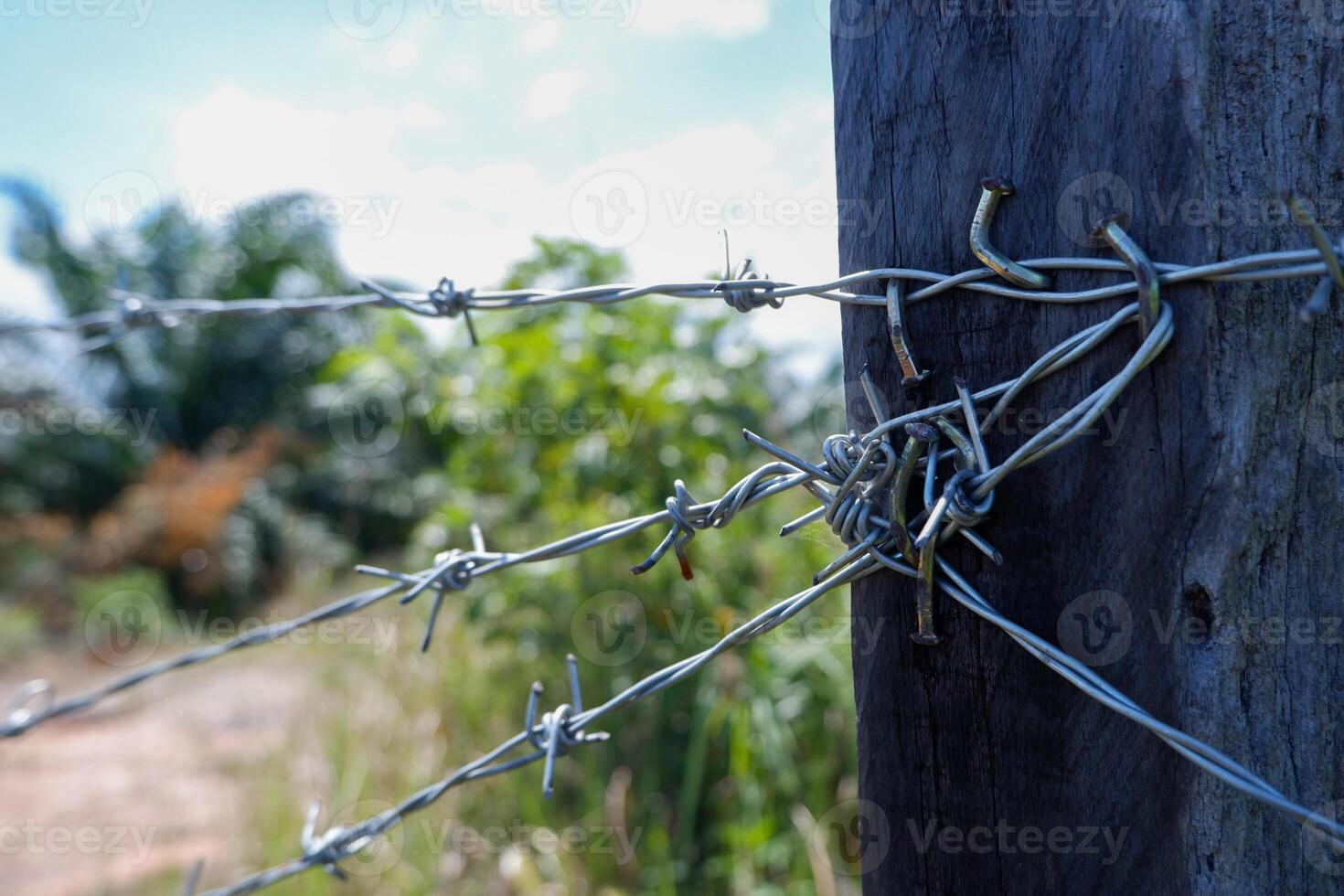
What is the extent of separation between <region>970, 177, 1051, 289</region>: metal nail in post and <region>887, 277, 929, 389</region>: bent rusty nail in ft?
0.26

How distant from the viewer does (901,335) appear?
33.1 inches

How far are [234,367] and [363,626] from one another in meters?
7.38

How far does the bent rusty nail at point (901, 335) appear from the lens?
84cm

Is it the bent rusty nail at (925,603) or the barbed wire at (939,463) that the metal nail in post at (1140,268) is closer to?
the barbed wire at (939,463)

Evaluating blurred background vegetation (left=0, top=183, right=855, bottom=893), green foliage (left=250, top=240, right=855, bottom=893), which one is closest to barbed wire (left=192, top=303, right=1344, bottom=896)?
blurred background vegetation (left=0, top=183, right=855, bottom=893)

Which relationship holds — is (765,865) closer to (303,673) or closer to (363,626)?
(363,626)

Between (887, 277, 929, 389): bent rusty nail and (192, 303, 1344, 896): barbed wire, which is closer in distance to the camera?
(192, 303, 1344, 896): barbed wire

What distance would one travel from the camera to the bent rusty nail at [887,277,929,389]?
84 cm

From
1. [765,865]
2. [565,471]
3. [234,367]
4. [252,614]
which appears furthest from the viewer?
[234,367]

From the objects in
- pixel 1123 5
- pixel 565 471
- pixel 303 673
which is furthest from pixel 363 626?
pixel 1123 5

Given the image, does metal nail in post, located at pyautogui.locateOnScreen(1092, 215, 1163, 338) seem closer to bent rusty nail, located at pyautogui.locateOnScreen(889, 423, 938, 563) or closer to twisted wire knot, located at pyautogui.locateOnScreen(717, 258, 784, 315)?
bent rusty nail, located at pyautogui.locateOnScreen(889, 423, 938, 563)

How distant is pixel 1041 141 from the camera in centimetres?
78

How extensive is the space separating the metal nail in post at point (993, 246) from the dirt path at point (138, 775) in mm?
3155


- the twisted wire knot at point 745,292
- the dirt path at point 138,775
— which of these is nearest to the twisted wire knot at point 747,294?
the twisted wire knot at point 745,292
